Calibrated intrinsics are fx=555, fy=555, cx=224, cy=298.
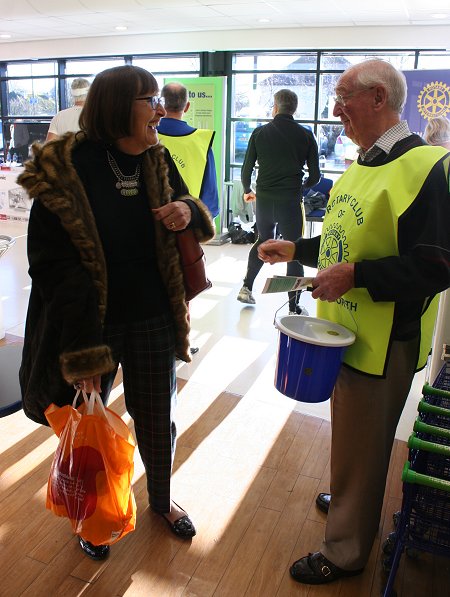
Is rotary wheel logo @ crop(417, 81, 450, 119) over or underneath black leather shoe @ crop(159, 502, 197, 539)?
over

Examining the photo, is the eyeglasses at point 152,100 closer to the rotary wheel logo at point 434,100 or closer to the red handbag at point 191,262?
the red handbag at point 191,262

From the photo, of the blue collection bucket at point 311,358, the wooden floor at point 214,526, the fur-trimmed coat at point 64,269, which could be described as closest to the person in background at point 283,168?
the wooden floor at point 214,526

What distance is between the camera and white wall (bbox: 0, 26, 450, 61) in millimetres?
7168

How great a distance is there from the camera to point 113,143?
1694 mm

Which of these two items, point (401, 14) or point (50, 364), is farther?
point (401, 14)

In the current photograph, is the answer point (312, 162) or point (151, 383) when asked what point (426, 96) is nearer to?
point (312, 162)

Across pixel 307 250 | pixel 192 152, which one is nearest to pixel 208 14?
pixel 192 152

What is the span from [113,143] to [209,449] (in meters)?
1.57

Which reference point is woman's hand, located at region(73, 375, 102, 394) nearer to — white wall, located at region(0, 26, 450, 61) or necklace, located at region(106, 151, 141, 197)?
necklace, located at region(106, 151, 141, 197)

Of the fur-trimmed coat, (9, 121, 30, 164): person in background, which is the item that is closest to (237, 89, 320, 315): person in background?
the fur-trimmed coat

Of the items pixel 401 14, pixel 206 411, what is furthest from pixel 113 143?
pixel 401 14

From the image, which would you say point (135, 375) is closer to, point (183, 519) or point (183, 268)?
point (183, 268)

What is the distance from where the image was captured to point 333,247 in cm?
172

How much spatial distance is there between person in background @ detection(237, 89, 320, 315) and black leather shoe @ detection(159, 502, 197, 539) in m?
2.54
